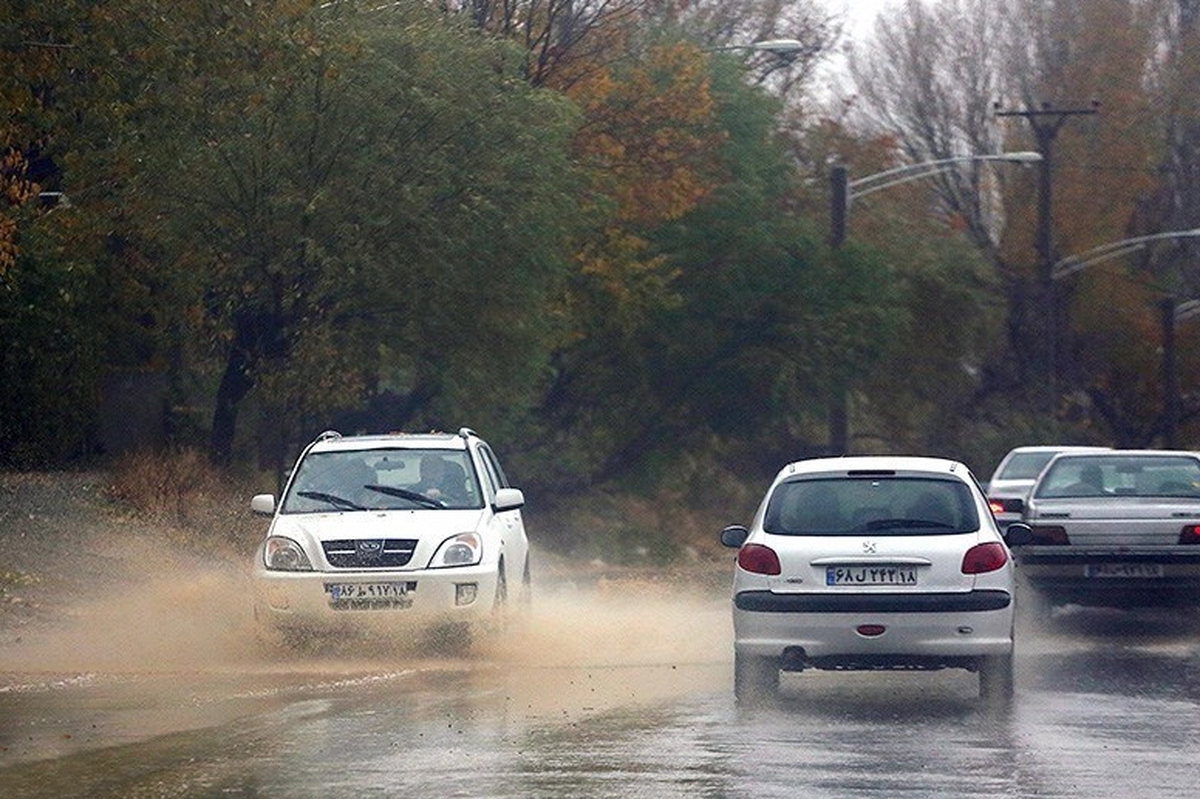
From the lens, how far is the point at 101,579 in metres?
22.7

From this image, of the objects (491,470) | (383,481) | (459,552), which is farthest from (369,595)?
(491,470)

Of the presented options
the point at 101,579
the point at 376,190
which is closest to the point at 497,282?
the point at 376,190

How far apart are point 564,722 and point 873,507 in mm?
2594

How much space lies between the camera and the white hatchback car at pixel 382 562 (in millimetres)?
16531

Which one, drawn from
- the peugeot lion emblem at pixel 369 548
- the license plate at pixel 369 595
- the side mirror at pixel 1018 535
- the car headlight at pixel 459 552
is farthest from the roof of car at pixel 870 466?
the peugeot lion emblem at pixel 369 548

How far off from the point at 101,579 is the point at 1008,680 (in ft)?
38.0

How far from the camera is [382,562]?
16672mm

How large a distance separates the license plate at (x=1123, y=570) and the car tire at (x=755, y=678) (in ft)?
20.7

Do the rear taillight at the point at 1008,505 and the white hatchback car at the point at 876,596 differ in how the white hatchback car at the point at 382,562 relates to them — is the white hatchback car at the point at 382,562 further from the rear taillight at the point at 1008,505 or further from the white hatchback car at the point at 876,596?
the rear taillight at the point at 1008,505

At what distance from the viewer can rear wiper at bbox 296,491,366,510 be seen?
1762 cm

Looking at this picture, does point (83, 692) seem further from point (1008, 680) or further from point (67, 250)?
point (67, 250)

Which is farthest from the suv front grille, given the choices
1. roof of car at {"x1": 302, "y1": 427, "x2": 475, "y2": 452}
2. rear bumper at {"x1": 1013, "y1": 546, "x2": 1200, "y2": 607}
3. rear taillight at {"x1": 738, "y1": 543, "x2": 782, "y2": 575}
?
rear bumper at {"x1": 1013, "y1": 546, "x2": 1200, "y2": 607}

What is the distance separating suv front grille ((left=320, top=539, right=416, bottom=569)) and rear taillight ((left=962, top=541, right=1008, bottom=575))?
4623 millimetres

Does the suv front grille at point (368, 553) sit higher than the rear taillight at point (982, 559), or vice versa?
the rear taillight at point (982, 559)
